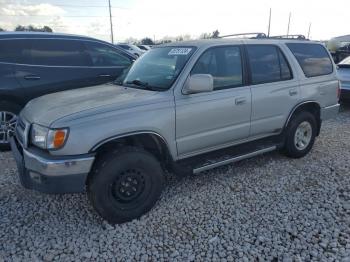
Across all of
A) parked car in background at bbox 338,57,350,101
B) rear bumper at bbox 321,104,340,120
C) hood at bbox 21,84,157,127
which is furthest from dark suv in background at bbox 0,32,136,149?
parked car in background at bbox 338,57,350,101

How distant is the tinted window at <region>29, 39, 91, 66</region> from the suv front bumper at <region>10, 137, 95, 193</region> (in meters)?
2.94

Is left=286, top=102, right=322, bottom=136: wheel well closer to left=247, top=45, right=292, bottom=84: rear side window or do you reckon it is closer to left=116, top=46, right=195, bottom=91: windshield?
left=247, top=45, right=292, bottom=84: rear side window

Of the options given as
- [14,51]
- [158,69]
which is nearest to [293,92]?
[158,69]

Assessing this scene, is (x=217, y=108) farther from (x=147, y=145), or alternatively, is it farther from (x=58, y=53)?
(x=58, y=53)

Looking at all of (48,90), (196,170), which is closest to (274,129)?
(196,170)

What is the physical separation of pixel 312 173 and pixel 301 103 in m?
1.03

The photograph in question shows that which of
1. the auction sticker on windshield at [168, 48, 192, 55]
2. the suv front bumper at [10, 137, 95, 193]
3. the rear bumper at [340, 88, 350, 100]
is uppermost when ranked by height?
the auction sticker on windshield at [168, 48, 192, 55]

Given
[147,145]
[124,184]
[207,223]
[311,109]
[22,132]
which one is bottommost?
[207,223]

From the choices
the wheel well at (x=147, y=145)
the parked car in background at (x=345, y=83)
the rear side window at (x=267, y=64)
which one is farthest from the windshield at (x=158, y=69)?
the parked car in background at (x=345, y=83)

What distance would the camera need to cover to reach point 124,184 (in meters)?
3.35

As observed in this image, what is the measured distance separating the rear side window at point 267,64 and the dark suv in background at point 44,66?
2.82 meters

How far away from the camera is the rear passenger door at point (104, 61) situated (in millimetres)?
5969

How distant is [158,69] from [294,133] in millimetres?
2302

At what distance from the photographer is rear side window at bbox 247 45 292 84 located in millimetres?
4309
